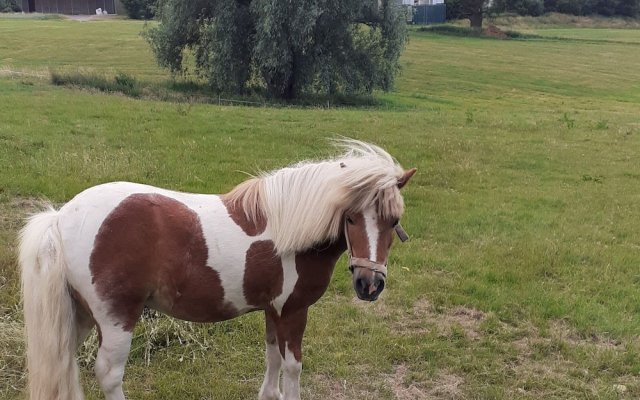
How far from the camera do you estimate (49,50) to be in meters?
36.1

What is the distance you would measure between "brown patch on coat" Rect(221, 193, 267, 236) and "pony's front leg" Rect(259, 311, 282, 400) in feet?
2.17

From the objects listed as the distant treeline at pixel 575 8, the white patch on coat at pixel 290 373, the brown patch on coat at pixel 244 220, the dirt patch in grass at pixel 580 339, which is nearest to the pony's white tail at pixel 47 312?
the brown patch on coat at pixel 244 220

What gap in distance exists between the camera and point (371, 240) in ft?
10.3

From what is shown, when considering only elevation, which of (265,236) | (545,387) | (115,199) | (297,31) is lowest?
(545,387)

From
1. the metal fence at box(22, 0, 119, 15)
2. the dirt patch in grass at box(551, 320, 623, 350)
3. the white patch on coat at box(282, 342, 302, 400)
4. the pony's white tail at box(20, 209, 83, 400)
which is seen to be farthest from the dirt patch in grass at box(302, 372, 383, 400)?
the metal fence at box(22, 0, 119, 15)

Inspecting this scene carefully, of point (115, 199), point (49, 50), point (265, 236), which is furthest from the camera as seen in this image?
point (49, 50)

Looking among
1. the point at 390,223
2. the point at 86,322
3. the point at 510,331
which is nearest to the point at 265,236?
the point at 390,223

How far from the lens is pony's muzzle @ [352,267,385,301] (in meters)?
3.12

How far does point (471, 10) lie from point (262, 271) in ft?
210

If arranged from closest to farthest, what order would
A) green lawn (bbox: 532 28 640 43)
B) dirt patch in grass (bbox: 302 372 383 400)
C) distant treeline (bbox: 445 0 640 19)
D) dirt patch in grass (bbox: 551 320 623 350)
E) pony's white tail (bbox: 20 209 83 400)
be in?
1. pony's white tail (bbox: 20 209 83 400)
2. dirt patch in grass (bbox: 302 372 383 400)
3. dirt patch in grass (bbox: 551 320 623 350)
4. green lawn (bbox: 532 28 640 43)
5. distant treeline (bbox: 445 0 640 19)

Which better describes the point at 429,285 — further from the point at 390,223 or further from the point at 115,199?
the point at 115,199

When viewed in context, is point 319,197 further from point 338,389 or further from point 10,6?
point 10,6

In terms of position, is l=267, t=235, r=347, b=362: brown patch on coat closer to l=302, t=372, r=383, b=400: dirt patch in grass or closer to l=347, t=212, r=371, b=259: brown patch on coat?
l=347, t=212, r=371, b=259: brown patch on coat

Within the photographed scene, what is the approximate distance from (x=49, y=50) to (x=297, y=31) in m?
21.9
